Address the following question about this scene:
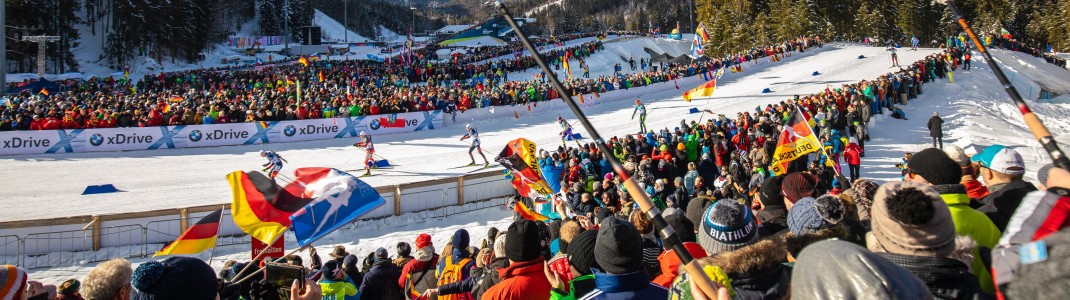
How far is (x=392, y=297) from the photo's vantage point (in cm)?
547

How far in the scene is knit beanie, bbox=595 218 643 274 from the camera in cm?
293

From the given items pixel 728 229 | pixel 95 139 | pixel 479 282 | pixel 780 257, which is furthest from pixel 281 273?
pixel 95 139

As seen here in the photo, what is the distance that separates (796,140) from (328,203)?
7.70 meters

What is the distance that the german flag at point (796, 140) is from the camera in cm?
1020

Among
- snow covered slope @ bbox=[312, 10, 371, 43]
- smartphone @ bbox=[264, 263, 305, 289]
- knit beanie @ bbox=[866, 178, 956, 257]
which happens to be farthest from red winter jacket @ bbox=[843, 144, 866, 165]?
snow covered slope @ bbox=[312, 10, 371, 43]

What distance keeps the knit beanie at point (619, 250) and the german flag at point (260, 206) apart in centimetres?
458

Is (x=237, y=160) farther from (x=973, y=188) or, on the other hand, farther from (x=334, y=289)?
(x=973, y=188)

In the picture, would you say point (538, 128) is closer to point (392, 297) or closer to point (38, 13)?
point (392, 297)

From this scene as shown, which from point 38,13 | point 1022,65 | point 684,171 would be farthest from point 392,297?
point 38,13

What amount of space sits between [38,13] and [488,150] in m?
50.9

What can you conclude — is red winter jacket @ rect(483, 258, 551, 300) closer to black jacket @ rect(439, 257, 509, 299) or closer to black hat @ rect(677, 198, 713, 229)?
black jacket @ rect(439, 257, 509, 299)

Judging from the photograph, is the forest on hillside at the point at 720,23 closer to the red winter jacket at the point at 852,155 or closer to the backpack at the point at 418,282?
the red winter jacket at the point at 852,155

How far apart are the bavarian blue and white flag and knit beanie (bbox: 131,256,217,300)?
3434 mm

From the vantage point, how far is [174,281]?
8.27ft
